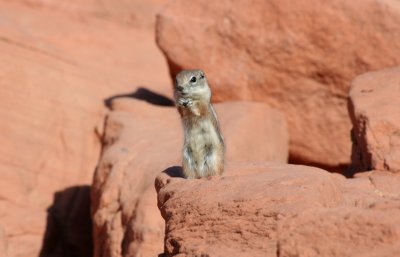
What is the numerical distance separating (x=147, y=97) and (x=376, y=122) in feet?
16.9

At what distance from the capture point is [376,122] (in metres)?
9.51

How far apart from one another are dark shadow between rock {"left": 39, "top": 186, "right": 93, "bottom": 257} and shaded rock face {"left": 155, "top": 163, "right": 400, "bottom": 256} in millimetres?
4607

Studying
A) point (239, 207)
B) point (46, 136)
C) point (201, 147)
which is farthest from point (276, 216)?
point (46, 136)

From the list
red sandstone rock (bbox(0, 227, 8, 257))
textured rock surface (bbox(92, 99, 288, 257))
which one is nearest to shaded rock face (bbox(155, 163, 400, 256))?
textured rock surface (bbox(92, 99, 288, 257))

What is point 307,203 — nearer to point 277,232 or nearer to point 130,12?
point 277,232

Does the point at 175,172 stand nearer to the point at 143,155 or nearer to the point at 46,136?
the point at 143,155

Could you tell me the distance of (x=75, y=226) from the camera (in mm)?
12383

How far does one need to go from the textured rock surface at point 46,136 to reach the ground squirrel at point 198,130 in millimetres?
3990

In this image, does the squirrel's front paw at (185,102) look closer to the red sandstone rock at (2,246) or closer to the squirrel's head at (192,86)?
the squirrel's head at (192,86)

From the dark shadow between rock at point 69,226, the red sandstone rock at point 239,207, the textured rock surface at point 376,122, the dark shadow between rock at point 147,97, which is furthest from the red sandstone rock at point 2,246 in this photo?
the dark shadow between rock at point 147,97

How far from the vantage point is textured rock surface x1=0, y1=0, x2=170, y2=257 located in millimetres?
12070

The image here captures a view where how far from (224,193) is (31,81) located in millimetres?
6913

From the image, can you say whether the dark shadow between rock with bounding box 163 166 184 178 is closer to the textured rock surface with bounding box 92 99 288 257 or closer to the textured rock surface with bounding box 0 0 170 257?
the textured rock surface with bounding box 92 99 288 257

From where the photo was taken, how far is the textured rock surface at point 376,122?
30.6ft
